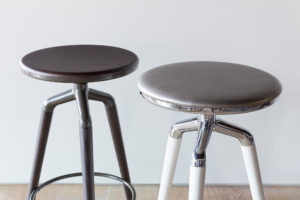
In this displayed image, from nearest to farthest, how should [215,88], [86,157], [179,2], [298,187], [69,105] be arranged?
1. [215,88]
2. [86,157]
3. [179,2]
4. [69,105]
5. [298,187]

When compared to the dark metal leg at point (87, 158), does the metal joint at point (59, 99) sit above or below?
above

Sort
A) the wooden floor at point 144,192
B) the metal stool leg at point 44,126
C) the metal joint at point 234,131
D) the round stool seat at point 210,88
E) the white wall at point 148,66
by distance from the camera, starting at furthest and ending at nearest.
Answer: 1. the wooden floor at point 144,192
2. the white wall at point 148,66
3. the metal stool leg at point 44,126
4. the metal joint at point 234,131
5. the round stool seat at point 210,88

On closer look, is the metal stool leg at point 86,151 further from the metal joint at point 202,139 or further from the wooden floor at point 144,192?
the wooden floor at point 144,192

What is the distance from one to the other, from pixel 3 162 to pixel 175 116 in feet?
2.40

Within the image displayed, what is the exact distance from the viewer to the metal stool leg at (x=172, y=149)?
4.73 feet

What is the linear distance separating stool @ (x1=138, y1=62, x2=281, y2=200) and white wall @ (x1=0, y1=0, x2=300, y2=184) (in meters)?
0.37

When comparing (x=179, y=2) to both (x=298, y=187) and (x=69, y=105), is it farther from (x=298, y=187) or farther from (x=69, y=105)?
(x=298, y=187)

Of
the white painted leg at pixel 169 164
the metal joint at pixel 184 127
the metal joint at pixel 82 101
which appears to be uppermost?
the metal joint at pixel 82 101

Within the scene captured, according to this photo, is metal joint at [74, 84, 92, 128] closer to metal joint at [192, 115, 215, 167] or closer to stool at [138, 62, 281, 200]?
stool at [138, 62, 281, 200]

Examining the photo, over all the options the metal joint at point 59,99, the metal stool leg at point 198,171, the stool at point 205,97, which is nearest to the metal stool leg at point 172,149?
the stool at point 205,97

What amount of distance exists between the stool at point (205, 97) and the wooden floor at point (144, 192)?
1.54 feet

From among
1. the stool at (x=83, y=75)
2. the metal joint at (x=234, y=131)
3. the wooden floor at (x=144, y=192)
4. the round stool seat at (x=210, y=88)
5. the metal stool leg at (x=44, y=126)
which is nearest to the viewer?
the round stool seat at (x=210, y=88)

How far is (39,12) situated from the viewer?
5.90 ft

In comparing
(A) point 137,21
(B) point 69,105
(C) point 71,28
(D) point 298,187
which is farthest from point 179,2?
(D) point 298,187
